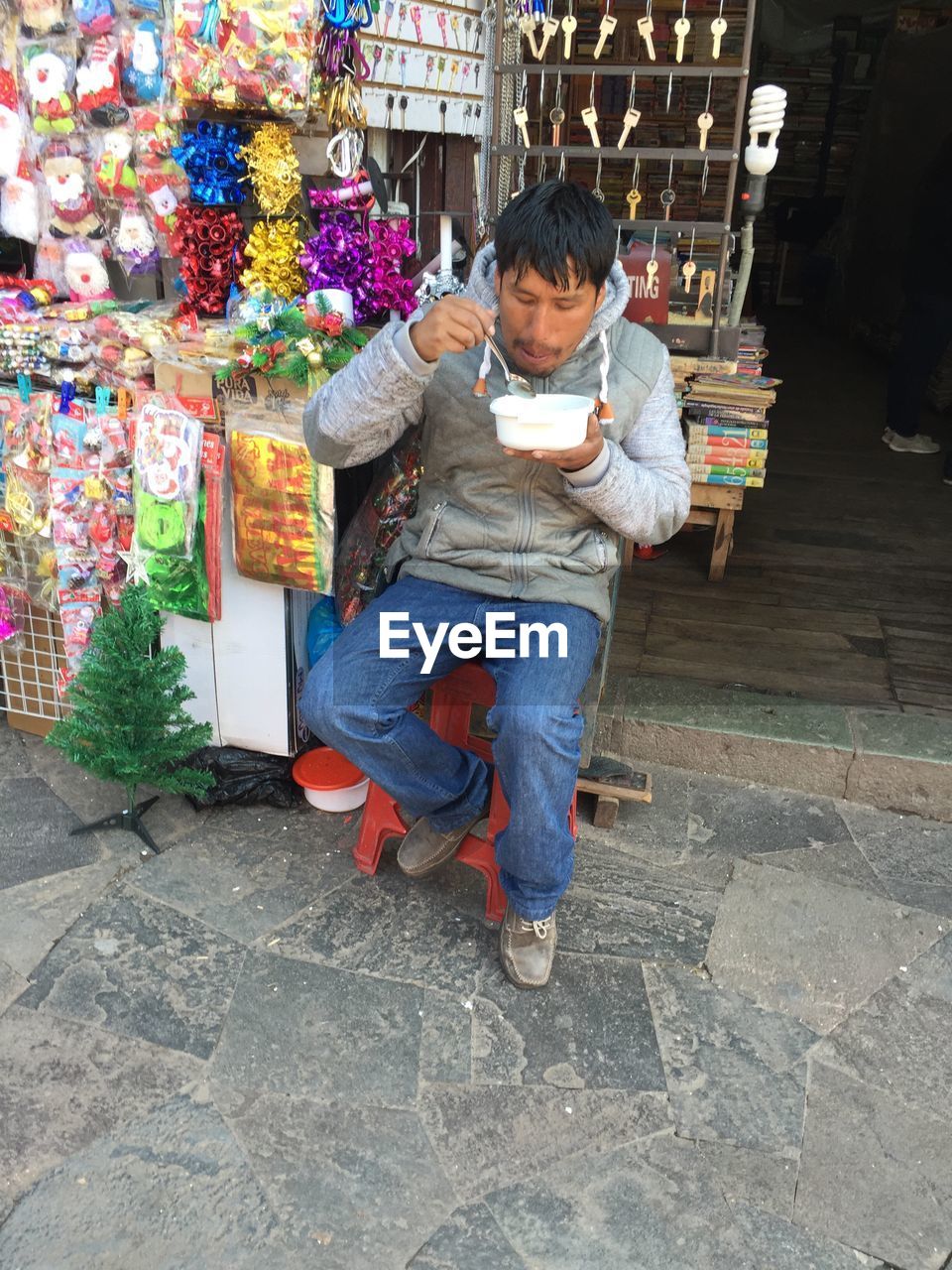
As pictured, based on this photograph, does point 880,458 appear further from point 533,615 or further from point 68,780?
point 68,780

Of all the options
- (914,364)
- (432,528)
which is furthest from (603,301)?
(914,364)

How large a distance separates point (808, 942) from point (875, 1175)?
588 mm

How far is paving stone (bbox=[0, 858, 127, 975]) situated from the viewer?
7.36 ft

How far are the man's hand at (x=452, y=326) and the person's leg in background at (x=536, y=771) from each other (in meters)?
0.57

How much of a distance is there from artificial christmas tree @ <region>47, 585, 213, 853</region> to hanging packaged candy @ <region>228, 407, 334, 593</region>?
31 cm

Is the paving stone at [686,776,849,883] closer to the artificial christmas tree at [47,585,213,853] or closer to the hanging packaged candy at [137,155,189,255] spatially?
the artificial christmas tree at [47,585,213,853]

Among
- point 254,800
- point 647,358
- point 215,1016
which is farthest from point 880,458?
point 215,1016

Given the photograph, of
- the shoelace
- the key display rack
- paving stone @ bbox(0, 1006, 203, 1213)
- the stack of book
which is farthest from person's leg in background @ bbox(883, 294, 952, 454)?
paving stone @ bbox(0, 1006, 203, 1213)

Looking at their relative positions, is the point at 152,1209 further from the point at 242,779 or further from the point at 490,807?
the point at 242,779

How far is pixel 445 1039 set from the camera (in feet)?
6.77

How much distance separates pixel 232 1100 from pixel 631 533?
4.34ft

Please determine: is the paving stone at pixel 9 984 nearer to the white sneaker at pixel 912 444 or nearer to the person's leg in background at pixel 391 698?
the person's leg in background at pixel 391 698

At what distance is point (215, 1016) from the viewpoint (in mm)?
2090

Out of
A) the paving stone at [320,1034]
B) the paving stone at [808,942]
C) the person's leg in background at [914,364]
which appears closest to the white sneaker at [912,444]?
the person's leg in background at [914,364]
